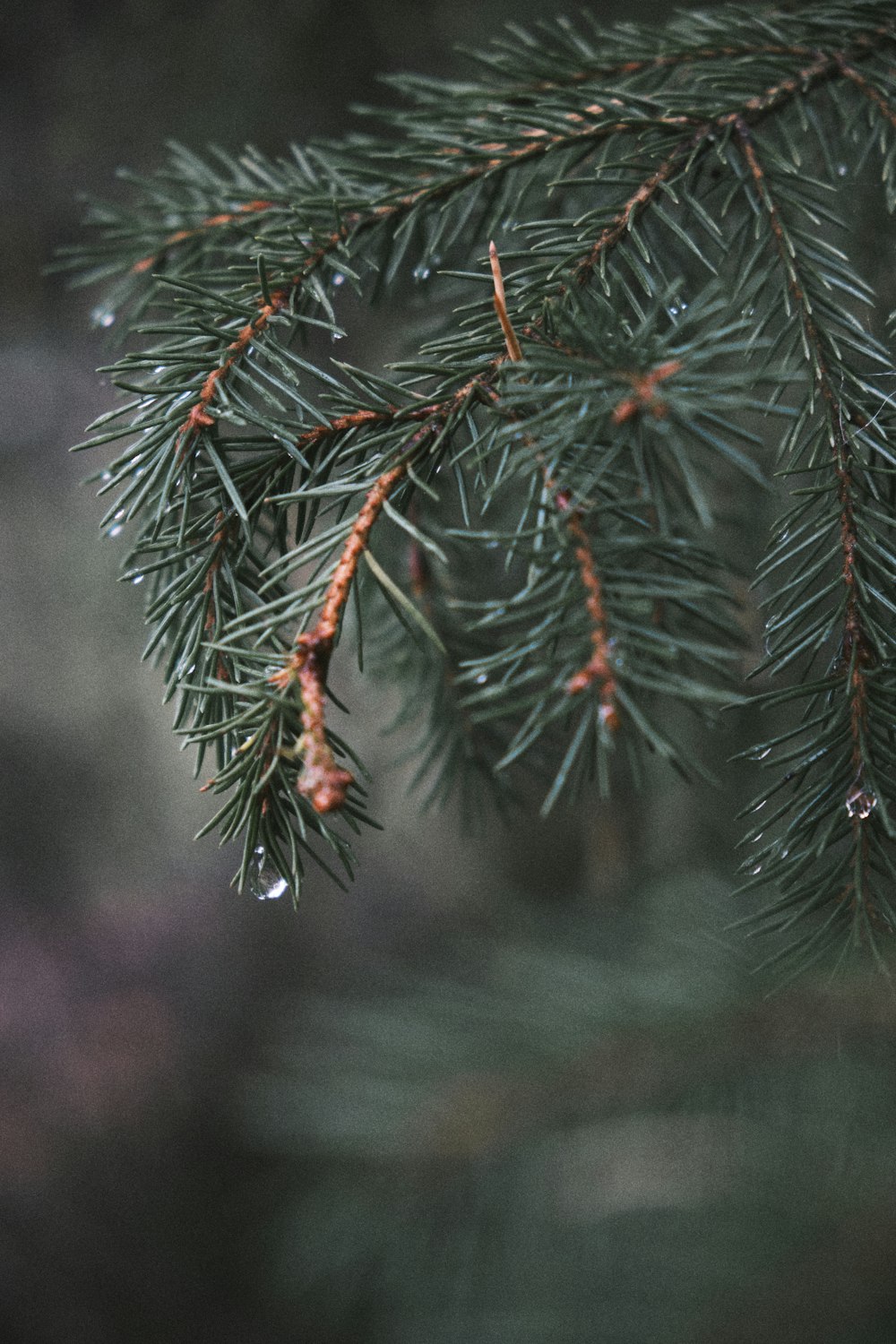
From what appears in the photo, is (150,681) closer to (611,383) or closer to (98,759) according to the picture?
(98,759)

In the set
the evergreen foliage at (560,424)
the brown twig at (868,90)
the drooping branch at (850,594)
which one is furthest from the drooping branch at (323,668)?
the brown twig at (868,90)

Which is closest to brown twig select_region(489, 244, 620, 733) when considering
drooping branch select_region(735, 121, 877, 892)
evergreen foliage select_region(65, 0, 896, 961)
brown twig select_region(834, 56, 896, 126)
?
evergreen foliage select_region(65, 0, 896, 961)

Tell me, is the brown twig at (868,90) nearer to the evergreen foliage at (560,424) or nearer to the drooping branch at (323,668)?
the evergreen foliage at (560,424)

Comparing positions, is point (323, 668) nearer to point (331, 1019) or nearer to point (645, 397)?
point (645, 397)

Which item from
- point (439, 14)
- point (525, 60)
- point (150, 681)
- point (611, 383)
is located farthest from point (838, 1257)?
point (150, 681)

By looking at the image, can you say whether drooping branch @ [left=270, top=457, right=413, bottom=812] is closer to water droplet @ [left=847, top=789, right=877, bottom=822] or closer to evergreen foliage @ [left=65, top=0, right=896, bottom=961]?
evergreen foliage @ [left=65, top=0, right=896, bottom=961]
